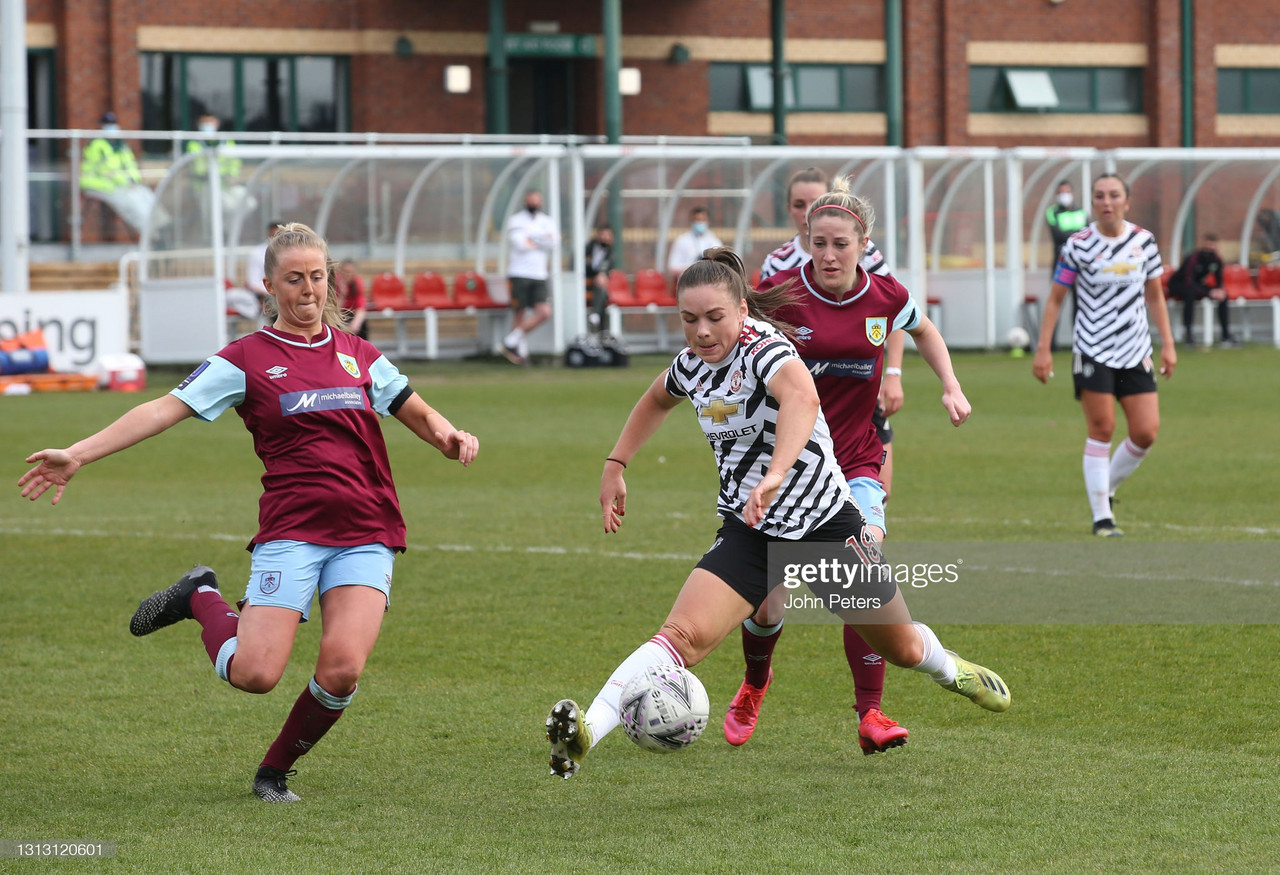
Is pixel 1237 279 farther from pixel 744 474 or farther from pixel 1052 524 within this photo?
pixel 744 474

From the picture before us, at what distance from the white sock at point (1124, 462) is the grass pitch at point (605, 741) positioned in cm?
31

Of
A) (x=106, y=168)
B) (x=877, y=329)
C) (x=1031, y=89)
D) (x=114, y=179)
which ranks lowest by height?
(x=877, y=329)

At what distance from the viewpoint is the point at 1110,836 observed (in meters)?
4.22

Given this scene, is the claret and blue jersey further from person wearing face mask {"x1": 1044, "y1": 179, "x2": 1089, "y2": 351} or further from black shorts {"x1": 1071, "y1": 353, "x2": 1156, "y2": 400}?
person wearing face mask {"x1": 1044, "y1": 179, "x2": 1089, "y2": 351}

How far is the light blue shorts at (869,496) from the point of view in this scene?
5.46 m

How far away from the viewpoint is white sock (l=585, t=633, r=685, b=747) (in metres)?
4.38

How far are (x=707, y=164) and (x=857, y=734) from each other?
2031 cm

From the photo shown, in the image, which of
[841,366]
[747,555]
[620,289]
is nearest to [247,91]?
[620,289]

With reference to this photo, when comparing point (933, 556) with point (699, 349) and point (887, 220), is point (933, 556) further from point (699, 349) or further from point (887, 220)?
point (887, 220)

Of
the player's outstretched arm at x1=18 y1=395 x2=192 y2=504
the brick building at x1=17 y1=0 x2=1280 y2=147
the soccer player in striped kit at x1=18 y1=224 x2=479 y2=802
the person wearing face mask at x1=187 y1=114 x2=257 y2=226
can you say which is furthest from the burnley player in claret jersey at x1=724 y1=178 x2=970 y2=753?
the brick building at x1=17 y1=0 x2=1280 y2=147

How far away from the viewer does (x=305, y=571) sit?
15.7 ft

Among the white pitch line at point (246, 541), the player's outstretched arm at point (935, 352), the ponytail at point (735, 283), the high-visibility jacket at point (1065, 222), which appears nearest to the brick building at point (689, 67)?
the high-visibility jacket at point (1065, 222)

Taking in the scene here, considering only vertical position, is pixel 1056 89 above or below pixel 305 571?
above

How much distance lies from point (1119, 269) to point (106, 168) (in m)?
20.0
